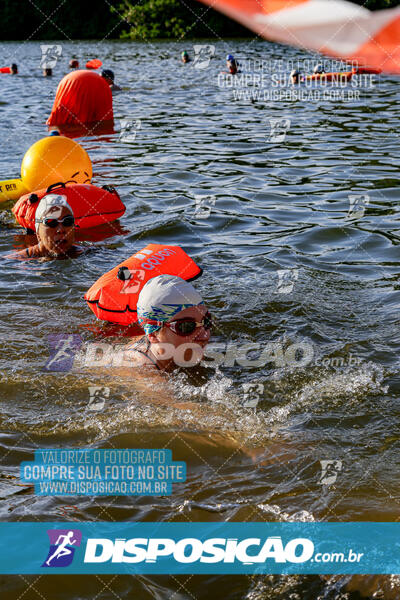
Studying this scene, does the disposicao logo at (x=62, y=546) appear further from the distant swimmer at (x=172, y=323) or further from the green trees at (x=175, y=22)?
the green trees at (x=175, y=22)

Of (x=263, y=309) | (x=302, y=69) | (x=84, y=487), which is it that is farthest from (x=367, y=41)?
(x=302, y=69)

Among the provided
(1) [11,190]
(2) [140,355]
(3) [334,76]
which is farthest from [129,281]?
(3) [334,76]

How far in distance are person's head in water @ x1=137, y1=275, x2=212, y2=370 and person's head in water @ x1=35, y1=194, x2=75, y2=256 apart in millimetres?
2829

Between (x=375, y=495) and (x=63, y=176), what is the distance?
7.20 meters

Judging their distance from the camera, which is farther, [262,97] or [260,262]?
[262,97]

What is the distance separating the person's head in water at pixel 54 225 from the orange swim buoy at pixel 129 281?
5.24 ft

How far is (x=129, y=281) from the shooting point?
621cm

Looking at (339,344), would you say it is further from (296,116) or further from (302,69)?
(302,69)

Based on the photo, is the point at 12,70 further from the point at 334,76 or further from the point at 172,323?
the point at 172,323

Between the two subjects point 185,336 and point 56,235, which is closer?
point 185,336

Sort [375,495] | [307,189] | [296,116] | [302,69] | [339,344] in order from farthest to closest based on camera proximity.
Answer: [302,69], [296,116], [307,189], [339,344], [375,495]

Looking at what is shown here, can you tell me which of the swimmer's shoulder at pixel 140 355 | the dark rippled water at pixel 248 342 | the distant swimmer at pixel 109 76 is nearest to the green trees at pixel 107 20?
the distant swimmer at pixel 109 76

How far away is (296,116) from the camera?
55.2ft

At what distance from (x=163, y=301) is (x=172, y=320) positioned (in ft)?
0.51
